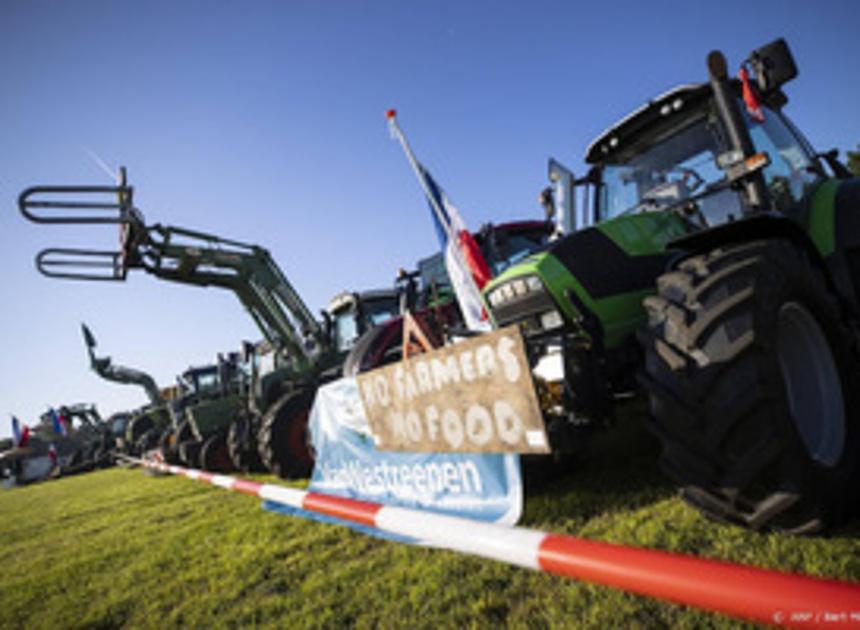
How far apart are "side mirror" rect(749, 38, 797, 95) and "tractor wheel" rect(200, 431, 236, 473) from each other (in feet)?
29.9

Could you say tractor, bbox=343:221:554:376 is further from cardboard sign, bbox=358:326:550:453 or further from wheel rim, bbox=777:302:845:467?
wheel rim, bbox=777:302:845:467

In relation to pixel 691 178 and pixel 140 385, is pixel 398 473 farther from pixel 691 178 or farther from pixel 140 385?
pixel 140 385

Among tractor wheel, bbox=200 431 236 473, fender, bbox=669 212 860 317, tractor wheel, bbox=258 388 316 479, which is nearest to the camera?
fender, bbox=669 212 860 317

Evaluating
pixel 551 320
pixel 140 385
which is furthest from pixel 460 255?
pixel 140 385

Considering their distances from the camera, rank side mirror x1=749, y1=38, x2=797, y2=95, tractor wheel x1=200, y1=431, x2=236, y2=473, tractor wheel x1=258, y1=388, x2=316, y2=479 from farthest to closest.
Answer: tractor wheel x1=200, y1=431, x2=236, y2=473, tractor wheel x1=258, y1=388, x2=316, y2=479, side mirror x1=749, y1=38, x2=797, y2=95

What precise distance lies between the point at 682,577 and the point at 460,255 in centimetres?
346

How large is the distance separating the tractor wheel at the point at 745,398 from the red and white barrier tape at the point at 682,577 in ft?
2.70

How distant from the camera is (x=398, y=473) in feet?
11.3

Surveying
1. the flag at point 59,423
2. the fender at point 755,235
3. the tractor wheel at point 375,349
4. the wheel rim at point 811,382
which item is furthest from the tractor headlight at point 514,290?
the flag at point 59,423

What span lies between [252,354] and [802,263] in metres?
7.60

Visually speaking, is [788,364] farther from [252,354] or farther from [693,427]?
[252,354]

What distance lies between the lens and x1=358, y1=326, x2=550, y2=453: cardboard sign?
2158 millimetres

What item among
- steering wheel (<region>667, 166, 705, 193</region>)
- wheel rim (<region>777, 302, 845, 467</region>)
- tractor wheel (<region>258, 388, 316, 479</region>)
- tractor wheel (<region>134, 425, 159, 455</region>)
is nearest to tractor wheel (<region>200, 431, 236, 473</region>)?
tractor wheel (<region>258, 388, 316, 479</region>)

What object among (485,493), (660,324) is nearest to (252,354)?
(485,493)
